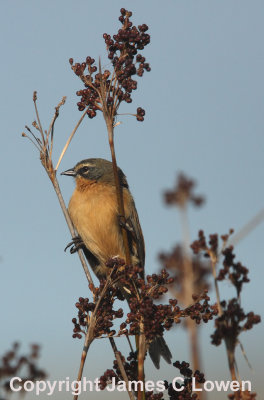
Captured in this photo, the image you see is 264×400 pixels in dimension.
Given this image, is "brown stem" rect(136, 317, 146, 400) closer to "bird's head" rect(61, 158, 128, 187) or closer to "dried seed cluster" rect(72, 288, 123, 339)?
"dried seed cluster" rect(72, 288, 123, 339)

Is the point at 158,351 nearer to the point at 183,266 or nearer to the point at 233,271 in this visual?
the point at 183,266

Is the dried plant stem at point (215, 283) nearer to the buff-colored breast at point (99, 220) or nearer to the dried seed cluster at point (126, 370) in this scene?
the dried seed cluster at point (126, 370)

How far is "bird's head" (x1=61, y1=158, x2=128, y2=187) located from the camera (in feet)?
23.3

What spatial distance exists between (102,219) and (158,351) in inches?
63.8

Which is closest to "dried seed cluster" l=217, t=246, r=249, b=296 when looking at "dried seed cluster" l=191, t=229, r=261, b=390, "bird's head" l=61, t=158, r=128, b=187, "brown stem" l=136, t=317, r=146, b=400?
"dried seed cluster" l=191, t=229, r=261, b=390

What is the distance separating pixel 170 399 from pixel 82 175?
3.94m

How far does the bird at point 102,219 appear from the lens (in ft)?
21.4

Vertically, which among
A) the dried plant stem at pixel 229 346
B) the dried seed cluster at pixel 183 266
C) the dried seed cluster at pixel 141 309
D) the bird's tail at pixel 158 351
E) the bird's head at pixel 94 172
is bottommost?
the dried plant stem at pixel 229 346

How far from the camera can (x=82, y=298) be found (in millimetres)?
4137

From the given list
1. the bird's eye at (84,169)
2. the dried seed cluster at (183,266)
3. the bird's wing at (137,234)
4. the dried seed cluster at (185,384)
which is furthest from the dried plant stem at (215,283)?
the bird's eye at (84,169)

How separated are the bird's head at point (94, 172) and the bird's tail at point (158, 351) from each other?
2055 millimetres

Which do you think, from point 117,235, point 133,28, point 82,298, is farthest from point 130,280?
point 117,235

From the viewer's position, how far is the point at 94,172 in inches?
282

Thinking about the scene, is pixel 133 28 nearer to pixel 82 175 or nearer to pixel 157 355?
pixel 82 175
